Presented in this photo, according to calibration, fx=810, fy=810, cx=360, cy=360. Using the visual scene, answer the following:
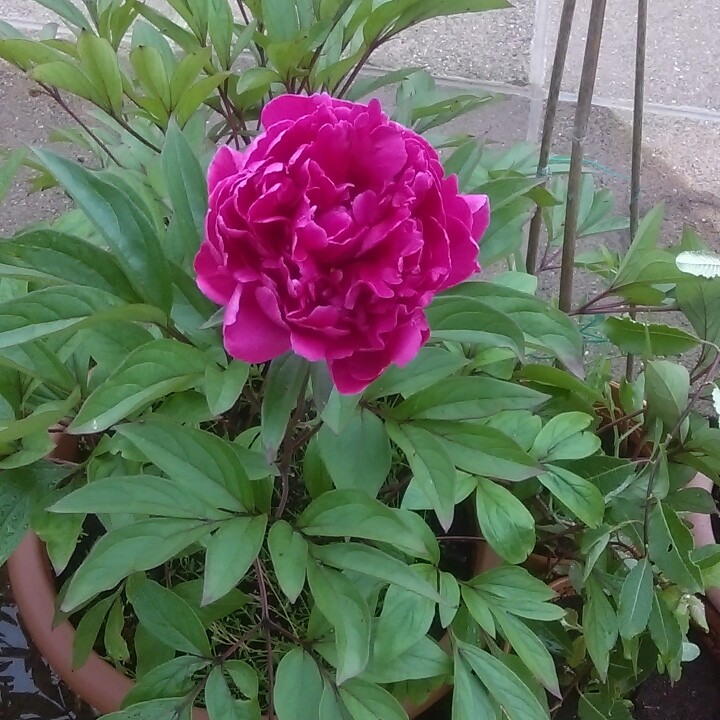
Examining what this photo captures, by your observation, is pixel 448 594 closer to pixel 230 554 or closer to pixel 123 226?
pixel 230 554

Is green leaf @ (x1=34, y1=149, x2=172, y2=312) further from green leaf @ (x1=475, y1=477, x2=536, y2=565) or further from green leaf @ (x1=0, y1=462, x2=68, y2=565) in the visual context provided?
green leaf @ (x1=475, y1=477, x2=536, y2=565)

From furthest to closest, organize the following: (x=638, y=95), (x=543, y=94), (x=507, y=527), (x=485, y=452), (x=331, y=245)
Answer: (x=543, y=94) → (x=638, y=95) → (x=507, y=527) → (x=485, y=452) → (x=331, y=245)

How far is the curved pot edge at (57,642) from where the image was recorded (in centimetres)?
65

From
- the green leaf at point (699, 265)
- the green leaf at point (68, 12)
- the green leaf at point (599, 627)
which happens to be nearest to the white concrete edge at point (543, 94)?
the green leaf at point (68, 12)

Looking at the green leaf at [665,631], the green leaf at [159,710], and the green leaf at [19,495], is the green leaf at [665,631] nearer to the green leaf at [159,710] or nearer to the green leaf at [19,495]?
the green leaf at [159,710]

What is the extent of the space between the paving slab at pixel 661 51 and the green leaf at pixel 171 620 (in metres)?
1.19

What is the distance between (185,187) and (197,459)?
0.16 meters

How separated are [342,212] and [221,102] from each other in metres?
0.40

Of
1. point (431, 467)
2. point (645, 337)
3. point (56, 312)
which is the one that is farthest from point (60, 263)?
point (645, 337)

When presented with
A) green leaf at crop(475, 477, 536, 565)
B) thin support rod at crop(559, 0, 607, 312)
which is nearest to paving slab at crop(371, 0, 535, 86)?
thin support rod at crop(559, 0, 607, 312)

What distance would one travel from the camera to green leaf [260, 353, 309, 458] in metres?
0.44

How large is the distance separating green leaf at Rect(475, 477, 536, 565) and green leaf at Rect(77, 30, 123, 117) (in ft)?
1.35

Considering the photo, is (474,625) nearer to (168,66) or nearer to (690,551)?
(690,551)

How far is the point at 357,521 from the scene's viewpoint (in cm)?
47
